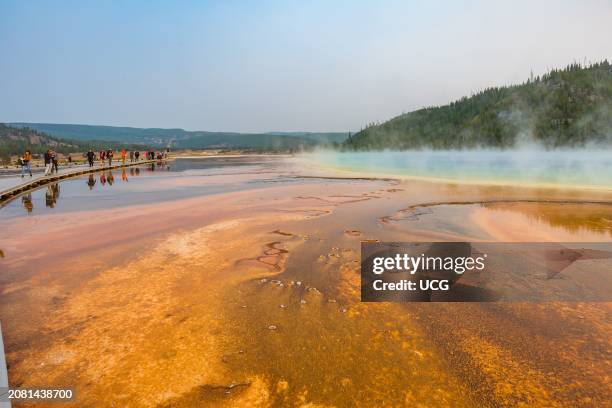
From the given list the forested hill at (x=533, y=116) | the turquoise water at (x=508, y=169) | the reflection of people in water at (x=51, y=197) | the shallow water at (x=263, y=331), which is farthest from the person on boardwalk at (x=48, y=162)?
the forested hill at (x=533, y=116)

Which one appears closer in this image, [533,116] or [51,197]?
[51,197]

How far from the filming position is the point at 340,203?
13625 millimetres

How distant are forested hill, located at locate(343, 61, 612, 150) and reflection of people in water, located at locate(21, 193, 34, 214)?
373ft

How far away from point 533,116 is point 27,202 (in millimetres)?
127943

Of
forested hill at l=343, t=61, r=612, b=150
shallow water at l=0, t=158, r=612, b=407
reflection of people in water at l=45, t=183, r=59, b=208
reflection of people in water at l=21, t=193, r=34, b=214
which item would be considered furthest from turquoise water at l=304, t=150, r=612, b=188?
reflection of people in water at l=21, t=193, r=34, b=214

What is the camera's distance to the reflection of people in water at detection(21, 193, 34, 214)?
41.3 feet

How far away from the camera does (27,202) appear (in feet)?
46.0

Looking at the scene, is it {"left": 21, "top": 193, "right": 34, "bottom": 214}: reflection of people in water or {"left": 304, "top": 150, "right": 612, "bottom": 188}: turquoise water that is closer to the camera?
{"left": 21, "top": 193, "right": 34, "bottom": 214}: reflection of people in water

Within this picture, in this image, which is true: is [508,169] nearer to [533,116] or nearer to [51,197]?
[51,197]

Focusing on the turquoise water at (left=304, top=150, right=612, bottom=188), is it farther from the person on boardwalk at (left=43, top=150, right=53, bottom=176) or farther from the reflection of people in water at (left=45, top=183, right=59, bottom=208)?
the person on boardwalk at (left=43, top=150, right=53, bottom=176)

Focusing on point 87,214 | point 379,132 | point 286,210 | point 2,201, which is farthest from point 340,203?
point 379,132

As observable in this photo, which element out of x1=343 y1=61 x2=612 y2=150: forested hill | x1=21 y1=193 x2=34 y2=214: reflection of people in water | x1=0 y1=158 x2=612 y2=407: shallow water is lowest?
x1=0 y1=158 x2=612 y2=407: shallow water

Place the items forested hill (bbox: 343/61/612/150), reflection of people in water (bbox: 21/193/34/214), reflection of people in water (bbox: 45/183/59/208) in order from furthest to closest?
forested hill (bbox: 343/61/612/150), reflection of people in water (bbox: 45/183/59/208), reflection of people in water (bbox: 21/193/34/214)

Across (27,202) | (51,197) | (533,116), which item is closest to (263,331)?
(27,202)
